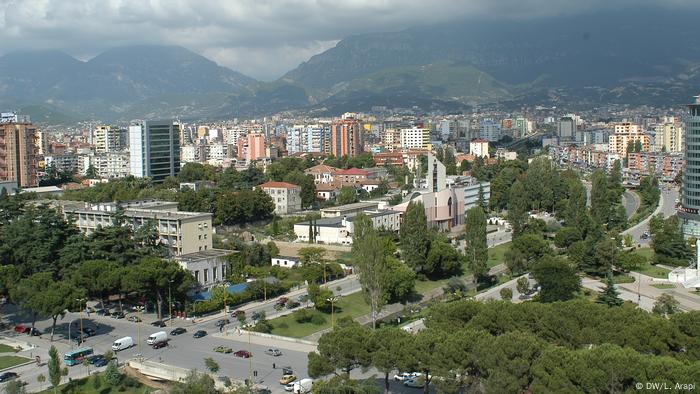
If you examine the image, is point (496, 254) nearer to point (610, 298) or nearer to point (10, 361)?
point (610, 298)

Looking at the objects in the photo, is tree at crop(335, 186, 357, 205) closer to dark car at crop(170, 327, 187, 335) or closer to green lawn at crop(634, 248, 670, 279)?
green lawn at crop(634, 248, 670, 279)

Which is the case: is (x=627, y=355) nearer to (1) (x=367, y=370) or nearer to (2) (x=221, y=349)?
(1) (x=367, y=370)

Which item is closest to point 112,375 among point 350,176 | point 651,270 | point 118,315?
point 118,315

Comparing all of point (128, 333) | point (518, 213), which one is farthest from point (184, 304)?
point (518, 213)

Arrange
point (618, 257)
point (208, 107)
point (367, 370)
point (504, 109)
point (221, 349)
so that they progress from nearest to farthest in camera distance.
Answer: point (367, 370)
point (221, 349)
point (618, 257)
point (504, 109)
point (208, 107)

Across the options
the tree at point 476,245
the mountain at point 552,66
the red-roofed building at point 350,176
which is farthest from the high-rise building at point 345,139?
the mountain at point 552,66
